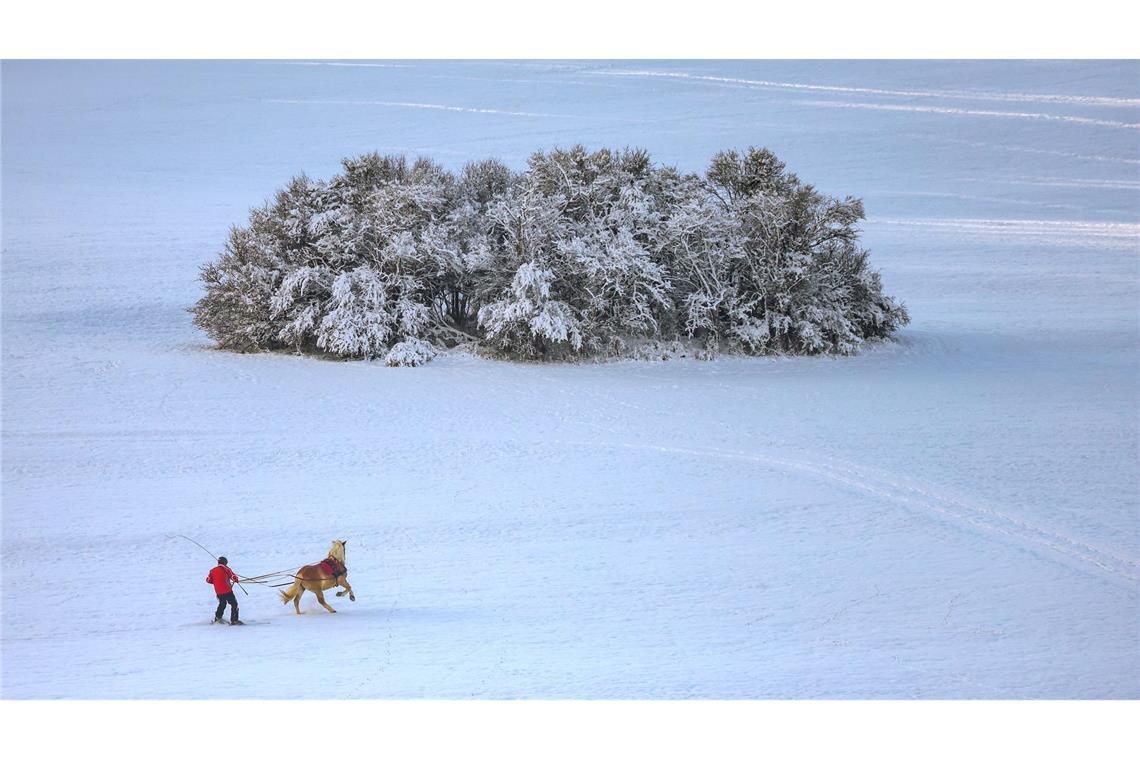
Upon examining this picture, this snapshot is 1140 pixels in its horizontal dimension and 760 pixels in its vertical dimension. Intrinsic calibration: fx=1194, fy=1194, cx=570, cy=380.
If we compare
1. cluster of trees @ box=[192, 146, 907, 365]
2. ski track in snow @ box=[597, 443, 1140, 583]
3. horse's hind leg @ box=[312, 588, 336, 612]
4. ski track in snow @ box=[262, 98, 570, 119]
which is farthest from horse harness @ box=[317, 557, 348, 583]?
ski track in snow @ box=[262, 98, 570, 119]

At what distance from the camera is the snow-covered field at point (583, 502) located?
1317 centimetres

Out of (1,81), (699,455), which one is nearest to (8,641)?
(699,455)

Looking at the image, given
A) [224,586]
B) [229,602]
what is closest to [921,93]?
[229,602]

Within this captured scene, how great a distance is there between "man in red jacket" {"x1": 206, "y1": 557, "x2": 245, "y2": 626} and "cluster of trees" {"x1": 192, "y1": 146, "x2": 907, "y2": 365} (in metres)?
16.2

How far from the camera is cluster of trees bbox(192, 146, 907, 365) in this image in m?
30.6

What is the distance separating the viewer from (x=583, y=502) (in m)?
19.7

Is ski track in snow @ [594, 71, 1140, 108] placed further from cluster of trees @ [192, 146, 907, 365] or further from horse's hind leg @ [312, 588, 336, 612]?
horse's hind leg @ [312, 588, 336, 612]

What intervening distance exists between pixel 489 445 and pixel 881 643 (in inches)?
425

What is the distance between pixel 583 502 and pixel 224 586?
7.23m

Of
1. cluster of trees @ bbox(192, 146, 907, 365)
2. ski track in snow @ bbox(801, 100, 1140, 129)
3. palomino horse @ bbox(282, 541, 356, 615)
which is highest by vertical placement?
ski track in snow @ bbox(801, 100, 1140, 129)

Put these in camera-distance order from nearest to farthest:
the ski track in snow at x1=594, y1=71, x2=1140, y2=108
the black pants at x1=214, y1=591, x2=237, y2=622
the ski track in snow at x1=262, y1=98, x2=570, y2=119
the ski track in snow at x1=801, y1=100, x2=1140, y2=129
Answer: the black pants at x1=214, y1=591, x2=237, y2=622 → the ski track in snow at x1=801, y1=100, x2=1140, y2=129 → the ski track in snow at x1=594, y1=71, x2=1140, y2=108 → the ski track in snow at x1=262, y1=98, x2=570, y2=119

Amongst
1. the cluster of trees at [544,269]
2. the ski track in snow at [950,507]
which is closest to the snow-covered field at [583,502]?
the ski track in snow at [950,507]

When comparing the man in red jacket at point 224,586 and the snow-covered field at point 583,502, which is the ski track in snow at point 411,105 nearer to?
the snow-covered field at point 583,502

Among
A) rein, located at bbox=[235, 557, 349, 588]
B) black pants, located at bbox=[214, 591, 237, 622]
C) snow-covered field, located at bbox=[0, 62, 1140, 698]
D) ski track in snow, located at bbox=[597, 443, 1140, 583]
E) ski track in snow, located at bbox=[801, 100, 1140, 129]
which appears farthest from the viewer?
ski track in snow, located at bbox=[801, 100, 1140, 129]
